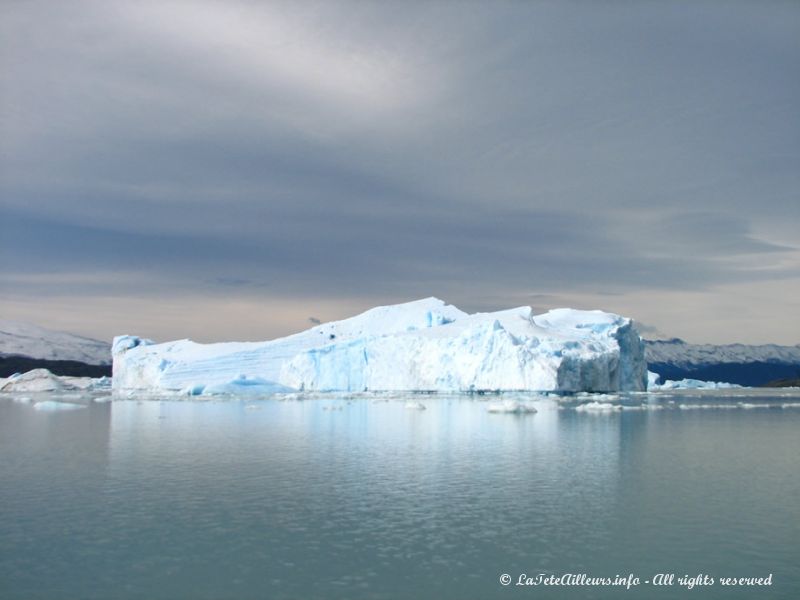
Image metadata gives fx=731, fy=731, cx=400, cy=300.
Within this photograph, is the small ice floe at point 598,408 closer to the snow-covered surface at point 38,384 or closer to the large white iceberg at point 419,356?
the large white iceberg at point 419,356

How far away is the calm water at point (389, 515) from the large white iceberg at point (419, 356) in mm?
24369

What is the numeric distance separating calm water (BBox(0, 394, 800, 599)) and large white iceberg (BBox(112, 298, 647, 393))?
79.9 feet

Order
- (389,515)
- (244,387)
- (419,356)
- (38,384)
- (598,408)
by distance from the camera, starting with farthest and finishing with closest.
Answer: (38,384) → (244,387) → (419,356) → (598,408) → (389,515)

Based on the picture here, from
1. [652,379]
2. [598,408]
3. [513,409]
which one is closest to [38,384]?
[513,409]

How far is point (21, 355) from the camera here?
4119 inches

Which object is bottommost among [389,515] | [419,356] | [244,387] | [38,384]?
[389,515]

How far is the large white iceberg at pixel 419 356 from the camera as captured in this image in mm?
45062

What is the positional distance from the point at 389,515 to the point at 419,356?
39.5m

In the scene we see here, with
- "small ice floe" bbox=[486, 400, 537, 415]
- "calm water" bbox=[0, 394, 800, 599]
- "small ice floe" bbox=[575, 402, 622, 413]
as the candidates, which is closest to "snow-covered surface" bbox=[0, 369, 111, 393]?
"small ice floe" bbox=[486, 400, 537, 415]

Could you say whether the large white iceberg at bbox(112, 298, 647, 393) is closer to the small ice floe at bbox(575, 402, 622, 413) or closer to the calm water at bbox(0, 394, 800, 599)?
the small ice floe at bbox(575, 402, 622, 413)

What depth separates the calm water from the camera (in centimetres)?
783

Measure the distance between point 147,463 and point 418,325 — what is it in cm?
4343

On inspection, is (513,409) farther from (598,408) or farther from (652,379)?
(652,379)

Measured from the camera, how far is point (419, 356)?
5006 cm
